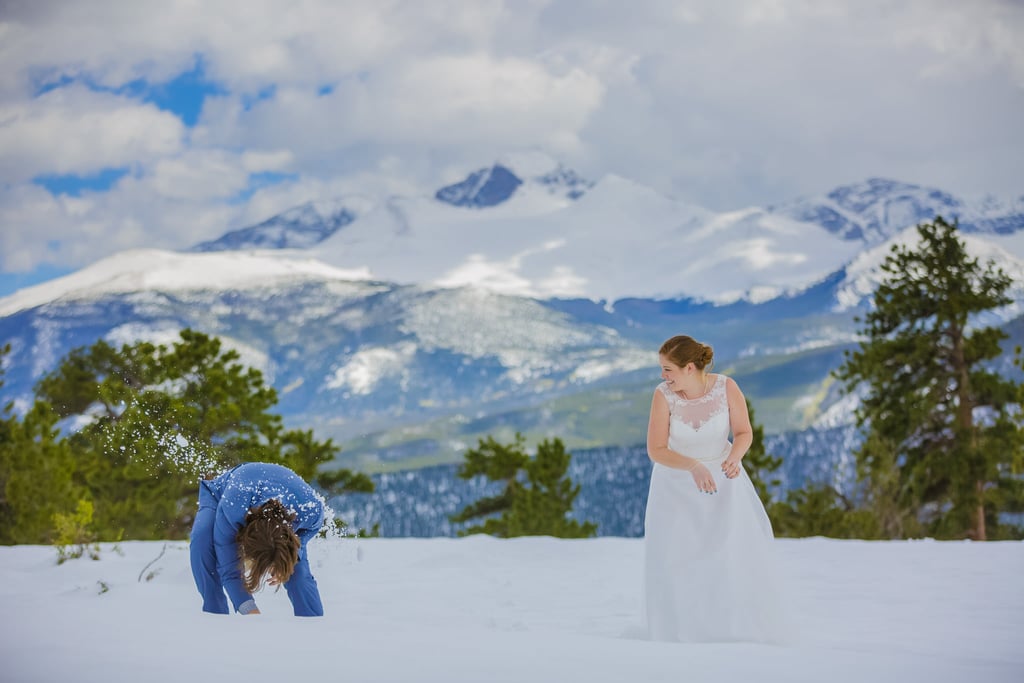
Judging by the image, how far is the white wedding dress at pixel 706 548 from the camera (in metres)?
6.26

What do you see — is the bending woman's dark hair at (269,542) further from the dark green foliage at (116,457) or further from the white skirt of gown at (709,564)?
the dark green foliage at (116,457)

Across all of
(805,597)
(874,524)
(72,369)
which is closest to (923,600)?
(805,597)

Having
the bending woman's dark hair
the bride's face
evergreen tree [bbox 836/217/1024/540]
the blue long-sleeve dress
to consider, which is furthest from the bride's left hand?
evergreen tree [bbox 836/217/1024/540]

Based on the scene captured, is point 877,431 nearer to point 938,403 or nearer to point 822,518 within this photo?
point 938,403

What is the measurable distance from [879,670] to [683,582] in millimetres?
2031

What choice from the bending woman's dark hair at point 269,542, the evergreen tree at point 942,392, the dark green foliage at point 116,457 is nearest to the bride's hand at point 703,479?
the bending woman's dark hair at point 269,542

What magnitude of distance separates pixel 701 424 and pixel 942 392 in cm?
2346

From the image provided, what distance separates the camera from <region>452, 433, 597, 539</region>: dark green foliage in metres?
29.4

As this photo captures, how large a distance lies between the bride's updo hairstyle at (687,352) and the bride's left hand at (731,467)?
596 mm

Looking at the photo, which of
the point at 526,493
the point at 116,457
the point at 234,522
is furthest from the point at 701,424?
the point at 526,493

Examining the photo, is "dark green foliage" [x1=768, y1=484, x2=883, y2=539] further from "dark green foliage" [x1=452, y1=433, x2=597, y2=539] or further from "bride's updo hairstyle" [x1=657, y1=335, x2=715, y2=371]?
"bride's updo hairstyle" [x1=657, y1=335, x2=715, y2=371]

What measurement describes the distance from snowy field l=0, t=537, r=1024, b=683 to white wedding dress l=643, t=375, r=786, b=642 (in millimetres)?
170

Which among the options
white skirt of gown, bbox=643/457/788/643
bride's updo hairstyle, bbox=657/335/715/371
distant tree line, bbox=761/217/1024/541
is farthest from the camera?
distant tree line, bbox=761/217/1024/541

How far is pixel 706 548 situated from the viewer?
252 inches
